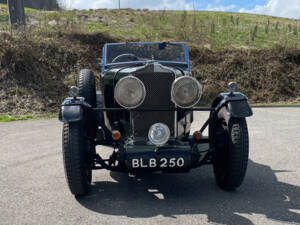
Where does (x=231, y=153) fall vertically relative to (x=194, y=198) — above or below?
above

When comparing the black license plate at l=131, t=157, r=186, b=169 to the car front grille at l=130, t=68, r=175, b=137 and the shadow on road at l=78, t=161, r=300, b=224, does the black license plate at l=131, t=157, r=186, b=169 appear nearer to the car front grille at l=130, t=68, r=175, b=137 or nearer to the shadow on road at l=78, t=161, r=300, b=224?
the shadow on road at l=78, t=161, r=300, b=224

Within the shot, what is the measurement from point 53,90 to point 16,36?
2829 mm

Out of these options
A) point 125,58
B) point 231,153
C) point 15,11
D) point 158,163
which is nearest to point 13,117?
point 125,58

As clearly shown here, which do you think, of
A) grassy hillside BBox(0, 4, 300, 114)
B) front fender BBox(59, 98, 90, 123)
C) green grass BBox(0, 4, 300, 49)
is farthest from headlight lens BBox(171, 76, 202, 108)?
green grass BBox(0, 4, 300, 49)

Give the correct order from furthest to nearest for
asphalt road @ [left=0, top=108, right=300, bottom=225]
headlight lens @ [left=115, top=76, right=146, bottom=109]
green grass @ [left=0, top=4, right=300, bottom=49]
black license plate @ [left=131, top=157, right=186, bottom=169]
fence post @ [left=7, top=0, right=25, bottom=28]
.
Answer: green grass @ [left=0, top=4, right=300, bottom=49] < fence post @ [left=7, top=0, right=25, bottom=28] < headlight lens @ [left=115, top=76, right=146, bottom=109] < black license plate @ [left=131, top=157, right=186, bottom=169] < asphalt road @ [left=0, top=108, right=300, bottom=225]

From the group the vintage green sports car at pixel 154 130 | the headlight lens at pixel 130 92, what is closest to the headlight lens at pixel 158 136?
the vintage green sports car at pixel 154 130

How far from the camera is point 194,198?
320 cm

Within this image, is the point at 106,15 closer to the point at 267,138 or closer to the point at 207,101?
the point at 207,101

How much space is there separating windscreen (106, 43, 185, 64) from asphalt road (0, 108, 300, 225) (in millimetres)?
1704

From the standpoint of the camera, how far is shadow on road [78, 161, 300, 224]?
9.42ft

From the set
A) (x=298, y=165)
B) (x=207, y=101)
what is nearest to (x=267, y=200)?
(x=298, y=165)

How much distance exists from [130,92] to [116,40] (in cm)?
1086

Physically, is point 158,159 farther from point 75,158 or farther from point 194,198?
point 75,158

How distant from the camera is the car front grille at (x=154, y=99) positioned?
10.9 feet
